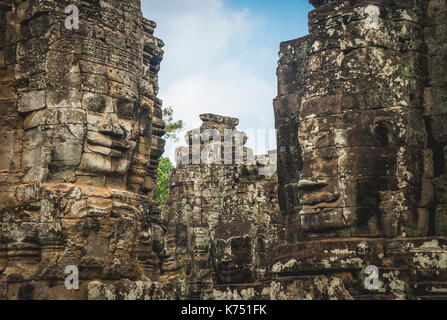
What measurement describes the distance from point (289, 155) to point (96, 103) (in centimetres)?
259

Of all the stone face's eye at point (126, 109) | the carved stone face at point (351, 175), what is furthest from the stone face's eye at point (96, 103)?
the carved stone face at point (351, 175)

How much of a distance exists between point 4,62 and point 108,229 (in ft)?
8.57

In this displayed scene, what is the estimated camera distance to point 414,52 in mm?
6891

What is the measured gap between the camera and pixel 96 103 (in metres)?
7.61

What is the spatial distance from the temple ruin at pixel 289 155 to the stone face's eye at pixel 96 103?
13mm

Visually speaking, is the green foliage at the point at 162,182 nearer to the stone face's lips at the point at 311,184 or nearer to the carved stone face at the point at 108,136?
the carved stone face at the point at 108,136

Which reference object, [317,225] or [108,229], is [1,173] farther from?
[317,225]

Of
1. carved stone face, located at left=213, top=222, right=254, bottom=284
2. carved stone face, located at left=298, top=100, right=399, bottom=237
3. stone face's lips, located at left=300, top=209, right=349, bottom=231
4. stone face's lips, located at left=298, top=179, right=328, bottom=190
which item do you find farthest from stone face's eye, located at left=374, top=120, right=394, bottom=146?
carved stone face, located at left=213, top=222, right=254, bottom=284

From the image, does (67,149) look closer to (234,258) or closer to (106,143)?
(106,143)

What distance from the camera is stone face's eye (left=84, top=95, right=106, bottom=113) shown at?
7.55 metres

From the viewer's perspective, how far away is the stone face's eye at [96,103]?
7552 mm

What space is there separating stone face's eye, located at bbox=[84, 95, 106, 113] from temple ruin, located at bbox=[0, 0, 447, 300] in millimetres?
13
